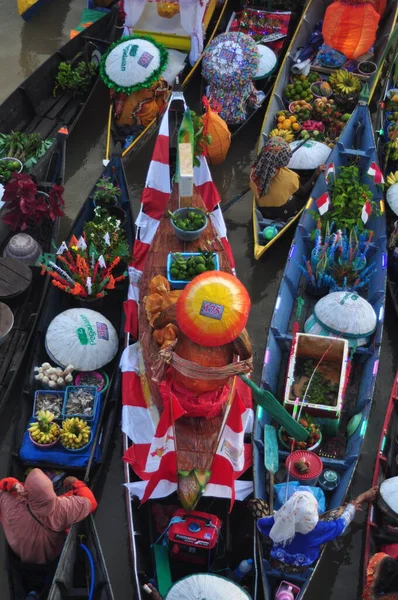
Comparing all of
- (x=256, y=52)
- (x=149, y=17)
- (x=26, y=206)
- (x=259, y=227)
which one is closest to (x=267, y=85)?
(x=256, y=52)

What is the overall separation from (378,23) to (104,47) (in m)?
5.89

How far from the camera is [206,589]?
224 inches

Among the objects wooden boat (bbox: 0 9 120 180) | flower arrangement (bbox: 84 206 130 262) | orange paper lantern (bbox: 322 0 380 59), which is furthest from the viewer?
orange paper lantern (bbox: 322 0 380 59)

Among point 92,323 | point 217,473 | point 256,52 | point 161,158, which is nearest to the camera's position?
point 217,473

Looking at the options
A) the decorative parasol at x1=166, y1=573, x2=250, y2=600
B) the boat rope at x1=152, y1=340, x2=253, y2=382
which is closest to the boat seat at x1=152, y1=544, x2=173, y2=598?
the decorative parasol at x1=166, y1=573, x2=250, y2=600

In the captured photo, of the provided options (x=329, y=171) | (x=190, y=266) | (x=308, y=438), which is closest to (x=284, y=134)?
(x=329, y=171)

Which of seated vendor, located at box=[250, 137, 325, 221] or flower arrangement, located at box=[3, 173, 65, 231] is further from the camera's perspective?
seated vendor, located at box=[250, 137, 325, 221]

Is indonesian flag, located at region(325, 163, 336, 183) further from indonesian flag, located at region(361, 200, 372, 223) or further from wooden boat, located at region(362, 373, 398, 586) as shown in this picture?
wooden boat, located at region(362, 373, 398, 586)

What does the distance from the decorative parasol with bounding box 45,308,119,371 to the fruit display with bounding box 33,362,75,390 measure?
12cm

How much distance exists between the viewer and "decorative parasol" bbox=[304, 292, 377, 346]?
321 inches

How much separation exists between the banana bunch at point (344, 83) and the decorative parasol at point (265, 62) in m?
1.20

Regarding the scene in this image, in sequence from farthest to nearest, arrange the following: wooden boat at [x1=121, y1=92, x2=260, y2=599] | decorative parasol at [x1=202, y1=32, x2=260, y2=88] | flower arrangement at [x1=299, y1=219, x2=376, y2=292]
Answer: decorative parasol at [x1=202, y1=32, x2=260, y2=88]
flower arrangement at [x1=299, y1=219, x2=376, y2=292]
wooden boat at [x1=121, y1=92, x2=260, y2=599]

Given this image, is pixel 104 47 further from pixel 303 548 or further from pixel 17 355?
pixel 303 548

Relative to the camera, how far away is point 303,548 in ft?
20.5
